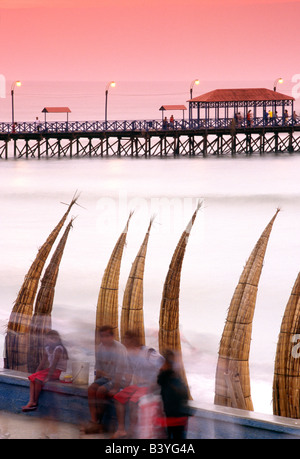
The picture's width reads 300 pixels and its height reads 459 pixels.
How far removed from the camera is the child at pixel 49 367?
5.24 metres

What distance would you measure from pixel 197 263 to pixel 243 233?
223 inches

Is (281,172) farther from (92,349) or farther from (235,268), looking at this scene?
(92,349)

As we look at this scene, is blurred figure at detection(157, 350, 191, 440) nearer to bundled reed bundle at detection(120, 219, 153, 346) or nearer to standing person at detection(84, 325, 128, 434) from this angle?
standing person at detection(84, 325, 128, 434)

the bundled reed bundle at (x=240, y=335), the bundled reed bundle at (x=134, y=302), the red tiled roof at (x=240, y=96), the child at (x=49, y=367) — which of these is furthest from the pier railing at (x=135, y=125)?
the child at (x=49, y=367)

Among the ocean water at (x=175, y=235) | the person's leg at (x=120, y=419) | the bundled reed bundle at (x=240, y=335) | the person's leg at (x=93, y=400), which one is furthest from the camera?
the ocean water at (x=175, y=235)

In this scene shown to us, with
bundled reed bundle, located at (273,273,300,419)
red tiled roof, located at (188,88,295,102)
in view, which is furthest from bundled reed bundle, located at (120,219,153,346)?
red tiled roof, located at (188,88,295,102)

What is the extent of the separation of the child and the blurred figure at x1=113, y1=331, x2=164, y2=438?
2.30ft

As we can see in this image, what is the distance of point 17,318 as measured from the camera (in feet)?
26.9

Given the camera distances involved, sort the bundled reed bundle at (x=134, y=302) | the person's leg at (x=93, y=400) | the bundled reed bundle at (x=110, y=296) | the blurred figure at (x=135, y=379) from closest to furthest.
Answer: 1. the blurred figure at (x=135, y=379)
2. the person's leg at (x=93, y=400)
3. the bundled reed bundle at (x=134, y=302)
4. the bundled reed bundle at (x=110, y=296)

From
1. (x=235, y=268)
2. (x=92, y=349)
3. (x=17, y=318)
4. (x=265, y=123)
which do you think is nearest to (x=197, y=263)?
(x=235, y=268)

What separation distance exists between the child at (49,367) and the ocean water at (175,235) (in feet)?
0.44

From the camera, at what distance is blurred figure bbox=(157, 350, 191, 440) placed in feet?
14.3

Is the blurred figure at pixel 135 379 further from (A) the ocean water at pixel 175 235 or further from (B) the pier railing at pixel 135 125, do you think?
(B) the pier railing at pixel 135 125
